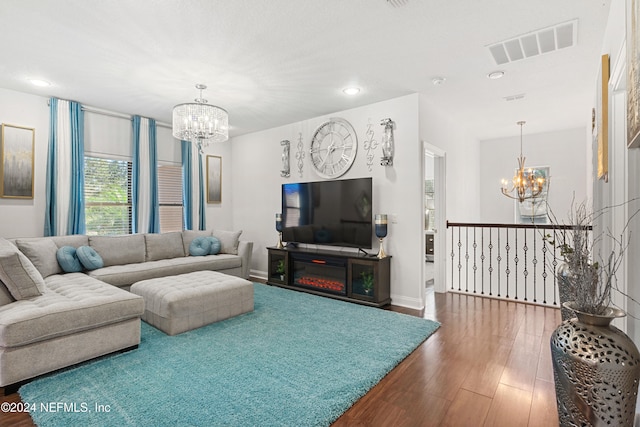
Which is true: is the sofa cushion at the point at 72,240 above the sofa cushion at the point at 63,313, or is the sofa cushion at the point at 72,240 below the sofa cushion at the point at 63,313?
above

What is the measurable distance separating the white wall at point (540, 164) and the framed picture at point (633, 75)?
5.16 metres

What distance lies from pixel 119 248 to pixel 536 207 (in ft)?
24.9

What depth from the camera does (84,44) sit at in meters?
2.93

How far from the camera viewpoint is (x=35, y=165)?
4250 millimetres

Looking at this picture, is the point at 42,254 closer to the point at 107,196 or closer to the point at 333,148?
the point at 107,196

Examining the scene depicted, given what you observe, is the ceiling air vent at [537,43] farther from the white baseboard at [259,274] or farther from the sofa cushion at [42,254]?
the sofa cushion at [42,254]

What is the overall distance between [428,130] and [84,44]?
3958 mm

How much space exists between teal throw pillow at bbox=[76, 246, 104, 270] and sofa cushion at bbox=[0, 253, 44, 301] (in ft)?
4.39

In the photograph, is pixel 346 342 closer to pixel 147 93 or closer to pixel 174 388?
pixel 174 388

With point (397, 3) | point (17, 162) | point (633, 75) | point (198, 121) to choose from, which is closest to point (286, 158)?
point (198, 121)

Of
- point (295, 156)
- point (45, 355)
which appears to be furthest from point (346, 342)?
point (295, 156)

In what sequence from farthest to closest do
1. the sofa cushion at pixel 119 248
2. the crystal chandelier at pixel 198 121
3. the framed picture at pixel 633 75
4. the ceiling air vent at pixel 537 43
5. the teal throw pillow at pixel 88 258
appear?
the sofa cushion at pixel 119 248 < the teal throw pillow at pixel 88 258 < the crystal chandelier at pixel 198 121 < the ceiling air vent at pixel 537 43 < the framed picture at pixel 633 75

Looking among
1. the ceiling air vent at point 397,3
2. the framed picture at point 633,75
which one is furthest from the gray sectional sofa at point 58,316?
the framed picture at point 633,75

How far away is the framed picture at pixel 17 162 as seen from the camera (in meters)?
4.01
